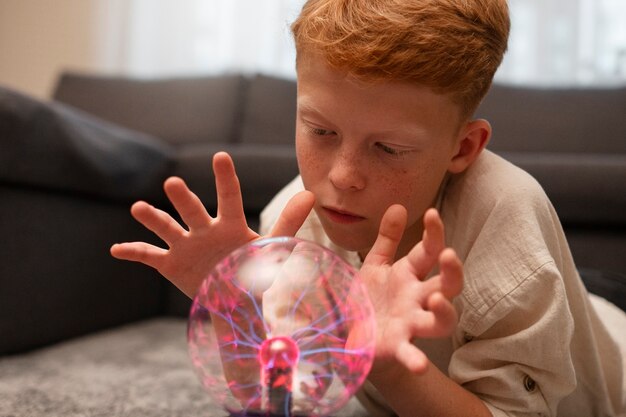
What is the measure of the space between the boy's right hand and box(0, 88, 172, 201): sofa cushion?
71cm

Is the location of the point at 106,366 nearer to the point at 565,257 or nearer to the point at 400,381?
the point at 400,381

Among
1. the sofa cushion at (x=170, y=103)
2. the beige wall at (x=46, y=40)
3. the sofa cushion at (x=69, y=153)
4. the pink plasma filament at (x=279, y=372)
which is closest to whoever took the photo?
the pink plasma filament at (x=279, y=372)

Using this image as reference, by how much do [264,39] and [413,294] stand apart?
8.59 ft

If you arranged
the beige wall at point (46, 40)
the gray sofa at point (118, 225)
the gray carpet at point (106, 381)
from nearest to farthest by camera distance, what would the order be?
the gray carpet at point (106, 381)
the gray sofa at point (118, 225)
the beige wall at point (46, 40)

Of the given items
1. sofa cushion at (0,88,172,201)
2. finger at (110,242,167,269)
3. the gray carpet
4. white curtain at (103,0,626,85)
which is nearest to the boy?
finger at (110,242,167,269)

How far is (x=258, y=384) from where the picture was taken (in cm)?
57

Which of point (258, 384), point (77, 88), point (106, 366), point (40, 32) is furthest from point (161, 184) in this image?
point (40, 32)

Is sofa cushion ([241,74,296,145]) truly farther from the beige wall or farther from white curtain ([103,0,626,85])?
the beige wall

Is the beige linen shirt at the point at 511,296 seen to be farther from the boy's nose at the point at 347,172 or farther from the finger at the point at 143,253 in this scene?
the finger at the point at 143,253

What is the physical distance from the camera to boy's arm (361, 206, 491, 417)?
0.58m

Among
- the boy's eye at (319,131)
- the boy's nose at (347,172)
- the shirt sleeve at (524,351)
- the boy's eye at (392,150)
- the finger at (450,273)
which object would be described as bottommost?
the shirt sleeve at (524,351)

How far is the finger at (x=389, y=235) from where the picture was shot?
0.72 meters

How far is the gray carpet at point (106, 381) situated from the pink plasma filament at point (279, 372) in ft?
1.50

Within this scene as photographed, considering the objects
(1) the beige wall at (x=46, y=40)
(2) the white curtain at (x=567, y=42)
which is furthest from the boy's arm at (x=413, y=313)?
(1) the beige wall at (x=46, y=40)
